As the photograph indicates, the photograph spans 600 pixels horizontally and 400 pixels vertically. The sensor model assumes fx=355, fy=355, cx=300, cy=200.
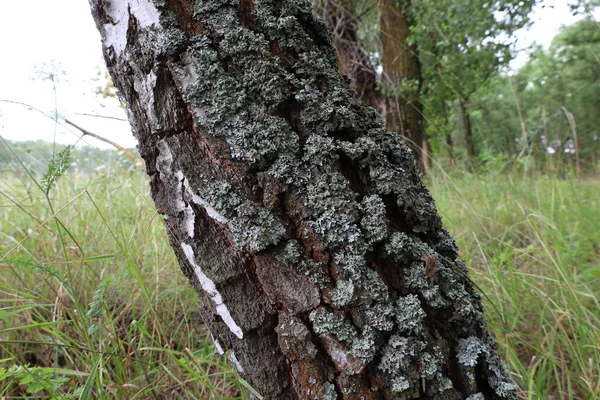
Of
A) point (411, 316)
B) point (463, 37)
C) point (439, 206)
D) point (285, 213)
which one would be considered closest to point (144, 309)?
point (285, 213)

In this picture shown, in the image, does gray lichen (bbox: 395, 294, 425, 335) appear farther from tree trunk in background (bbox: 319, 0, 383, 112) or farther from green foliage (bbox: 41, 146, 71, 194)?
tree trunk in background (bbox: 319, 0, 383, 112)

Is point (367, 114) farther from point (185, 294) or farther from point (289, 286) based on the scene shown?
point (185, 294)

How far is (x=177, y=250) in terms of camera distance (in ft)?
2.83

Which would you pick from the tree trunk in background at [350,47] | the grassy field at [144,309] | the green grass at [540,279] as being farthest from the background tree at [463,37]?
the grassy field at [144,309]

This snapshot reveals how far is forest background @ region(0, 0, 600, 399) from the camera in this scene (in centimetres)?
108

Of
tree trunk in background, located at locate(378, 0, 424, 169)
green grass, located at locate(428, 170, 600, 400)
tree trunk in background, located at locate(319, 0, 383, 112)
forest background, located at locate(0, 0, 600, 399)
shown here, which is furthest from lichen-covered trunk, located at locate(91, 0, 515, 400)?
tree trunk in background, located at locate(378, 0, 424, 169)

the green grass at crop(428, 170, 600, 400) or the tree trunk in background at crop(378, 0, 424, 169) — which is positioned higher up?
the tree trunk in background at crop(378, 0, 424, 169)

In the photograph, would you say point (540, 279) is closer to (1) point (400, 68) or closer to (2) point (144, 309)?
(2) point (144, 309)

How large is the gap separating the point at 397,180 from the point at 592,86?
735 inches

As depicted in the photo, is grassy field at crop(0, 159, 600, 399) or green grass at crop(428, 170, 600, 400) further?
green grass at crop(428, 170, 600, 400)

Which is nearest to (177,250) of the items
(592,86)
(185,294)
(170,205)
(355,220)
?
(170,205)

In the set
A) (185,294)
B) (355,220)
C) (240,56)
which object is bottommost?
(185,294)

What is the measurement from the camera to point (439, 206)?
2650 millimetres

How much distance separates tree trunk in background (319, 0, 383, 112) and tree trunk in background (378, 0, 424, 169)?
9.9 inches
